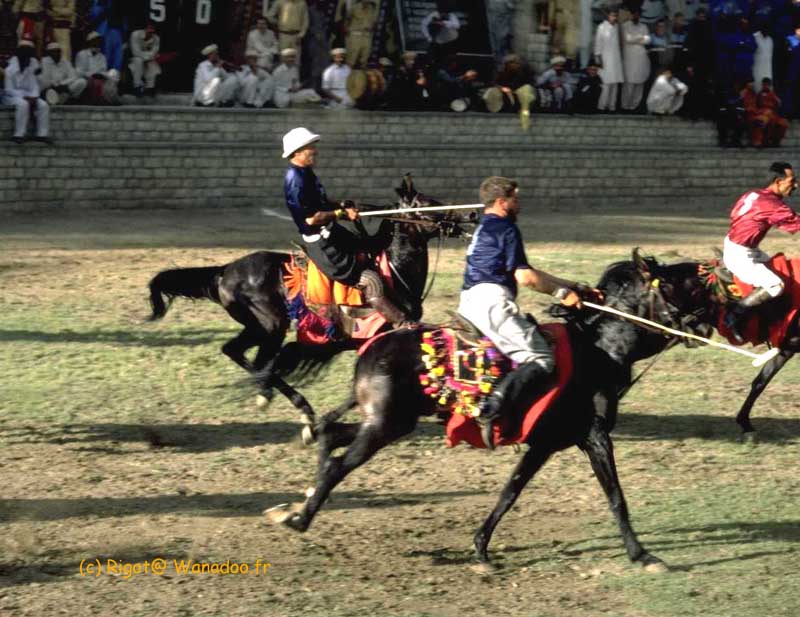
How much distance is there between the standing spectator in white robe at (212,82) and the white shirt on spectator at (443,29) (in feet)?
15.9

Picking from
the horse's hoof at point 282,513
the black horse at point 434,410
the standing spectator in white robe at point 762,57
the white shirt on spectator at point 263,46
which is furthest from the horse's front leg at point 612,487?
the standing spectator in white robe at point 762,57

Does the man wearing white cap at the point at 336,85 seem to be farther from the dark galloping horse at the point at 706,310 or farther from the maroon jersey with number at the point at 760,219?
the dark galloping horse at the point at 706,310

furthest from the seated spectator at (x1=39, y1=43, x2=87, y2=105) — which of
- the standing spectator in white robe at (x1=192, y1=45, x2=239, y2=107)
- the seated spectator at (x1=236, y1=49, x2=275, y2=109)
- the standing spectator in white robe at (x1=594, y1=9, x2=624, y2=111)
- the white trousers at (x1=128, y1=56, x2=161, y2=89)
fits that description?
the standing spectator in white robe at (x1=594, y1=9, x2=624, y2=111)

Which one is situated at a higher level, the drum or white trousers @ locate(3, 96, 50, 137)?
the drum

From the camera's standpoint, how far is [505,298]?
8734 millimetres

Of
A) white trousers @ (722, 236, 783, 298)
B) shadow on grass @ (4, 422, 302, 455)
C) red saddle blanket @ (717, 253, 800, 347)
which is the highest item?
white trousers @ (722, 236, 783, 298)

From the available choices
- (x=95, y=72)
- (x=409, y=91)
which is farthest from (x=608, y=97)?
(x=95, y=72)

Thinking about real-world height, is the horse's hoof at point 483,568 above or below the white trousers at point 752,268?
below

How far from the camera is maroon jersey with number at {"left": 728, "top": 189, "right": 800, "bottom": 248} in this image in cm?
1200

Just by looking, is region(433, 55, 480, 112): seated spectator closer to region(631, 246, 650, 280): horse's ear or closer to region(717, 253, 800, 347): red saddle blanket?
region(717, 253, 800, 347): red saddle blanket

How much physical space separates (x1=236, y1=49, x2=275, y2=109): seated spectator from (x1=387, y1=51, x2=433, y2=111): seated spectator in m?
2.28

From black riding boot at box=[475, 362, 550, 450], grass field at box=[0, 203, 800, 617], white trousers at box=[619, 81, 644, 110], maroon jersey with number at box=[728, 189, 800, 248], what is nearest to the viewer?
grass field at box=[0, 203, 800, 617]

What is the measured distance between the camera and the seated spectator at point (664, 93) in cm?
2866

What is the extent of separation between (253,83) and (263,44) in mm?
935
